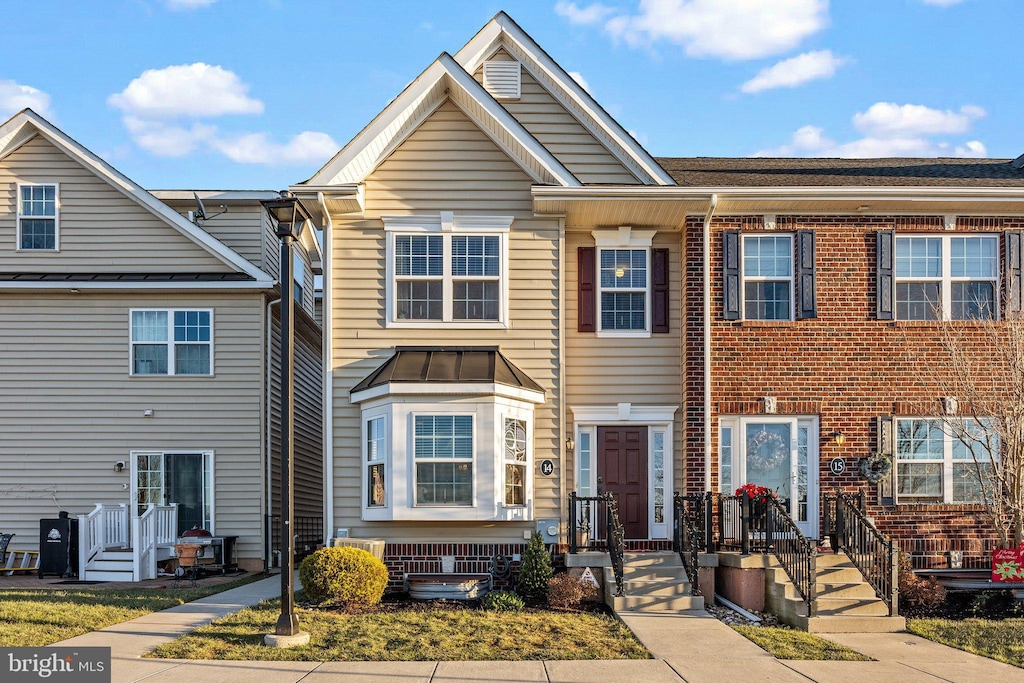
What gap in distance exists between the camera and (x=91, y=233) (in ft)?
57.8

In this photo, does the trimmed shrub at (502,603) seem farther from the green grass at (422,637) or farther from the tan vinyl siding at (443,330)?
the tan vinyl siding at (443,330)

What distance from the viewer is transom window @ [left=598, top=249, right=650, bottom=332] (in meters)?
15.1

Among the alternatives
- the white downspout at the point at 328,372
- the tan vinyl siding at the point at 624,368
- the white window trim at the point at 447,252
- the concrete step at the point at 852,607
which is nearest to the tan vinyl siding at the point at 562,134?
the white window trim at the point at 447,252

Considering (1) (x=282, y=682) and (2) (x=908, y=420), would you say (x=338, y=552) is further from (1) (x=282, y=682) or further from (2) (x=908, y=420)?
(2) (x=908, y=420)

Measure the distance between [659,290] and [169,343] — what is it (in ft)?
30.0

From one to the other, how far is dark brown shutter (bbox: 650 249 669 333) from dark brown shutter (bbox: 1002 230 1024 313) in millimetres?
5232

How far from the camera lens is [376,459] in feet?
46.2

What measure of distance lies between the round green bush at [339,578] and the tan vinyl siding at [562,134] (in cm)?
711

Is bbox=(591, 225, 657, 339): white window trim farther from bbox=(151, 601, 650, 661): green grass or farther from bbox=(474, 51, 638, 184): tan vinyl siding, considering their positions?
bbox=(151, 601, 650, 661): green grass

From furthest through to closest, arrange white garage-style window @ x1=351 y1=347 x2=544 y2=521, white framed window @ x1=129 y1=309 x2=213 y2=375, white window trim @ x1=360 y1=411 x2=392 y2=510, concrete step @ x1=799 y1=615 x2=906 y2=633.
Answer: white framed window @ x1=129 y1=309 x2=213 y2=375, white window trim @ x1=360 y1=411 x2=392 y2=510, white garage-style window @ x1=351 y1=347 x2=544 y2=521, concrete step @ x1=799 y1=615 x2=906 y2=633

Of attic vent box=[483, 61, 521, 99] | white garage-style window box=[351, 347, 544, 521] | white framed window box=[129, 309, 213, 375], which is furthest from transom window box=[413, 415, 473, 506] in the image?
white framed window box=[129, 309, 213, 375]

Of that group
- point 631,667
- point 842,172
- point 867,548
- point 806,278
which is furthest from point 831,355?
point 631,667

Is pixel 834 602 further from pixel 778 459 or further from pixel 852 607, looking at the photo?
pixel 778 459

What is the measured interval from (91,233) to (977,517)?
1608cm
